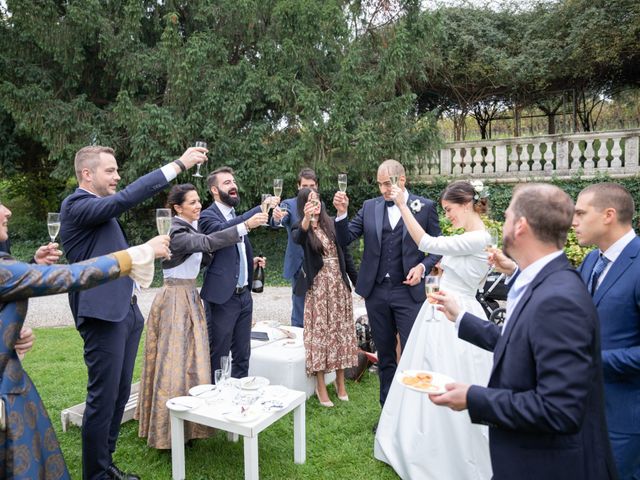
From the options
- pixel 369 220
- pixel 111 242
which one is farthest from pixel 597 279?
pixel 111 242

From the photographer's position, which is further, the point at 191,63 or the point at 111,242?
the point at 191,63

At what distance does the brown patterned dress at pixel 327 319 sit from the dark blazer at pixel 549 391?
3451 millimetres

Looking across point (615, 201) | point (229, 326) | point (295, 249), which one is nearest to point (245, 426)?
point (229, 326)

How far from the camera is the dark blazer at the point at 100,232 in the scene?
3406 millimetres

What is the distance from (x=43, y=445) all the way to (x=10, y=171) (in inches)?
601

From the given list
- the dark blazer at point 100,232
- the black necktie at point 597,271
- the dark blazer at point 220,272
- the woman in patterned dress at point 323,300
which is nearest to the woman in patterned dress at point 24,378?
the dark blazer at point 100,232

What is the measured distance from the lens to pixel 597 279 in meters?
2.81

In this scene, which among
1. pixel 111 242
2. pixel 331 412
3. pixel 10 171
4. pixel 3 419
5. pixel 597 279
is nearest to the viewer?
pixel 3 419

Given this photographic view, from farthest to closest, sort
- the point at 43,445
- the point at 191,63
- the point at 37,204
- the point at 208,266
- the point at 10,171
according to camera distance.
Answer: the point at 37,204 < the point at 10,171 < the point at 191,63 < the point at 208,266 < the point at 43,445

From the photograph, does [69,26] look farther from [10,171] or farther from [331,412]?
[331,412]

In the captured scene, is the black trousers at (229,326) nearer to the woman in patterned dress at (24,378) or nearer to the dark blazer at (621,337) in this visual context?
the woman in patterned dress at (24,378)

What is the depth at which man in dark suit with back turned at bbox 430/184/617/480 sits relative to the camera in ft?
5.66

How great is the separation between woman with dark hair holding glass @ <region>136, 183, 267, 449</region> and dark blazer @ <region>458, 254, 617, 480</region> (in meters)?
2.87

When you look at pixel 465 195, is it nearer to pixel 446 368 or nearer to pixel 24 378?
pixel 446 368
